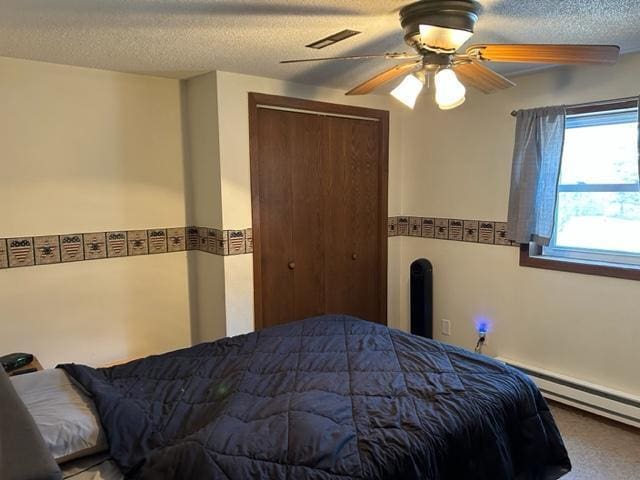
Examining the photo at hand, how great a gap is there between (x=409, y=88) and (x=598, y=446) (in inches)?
86.9

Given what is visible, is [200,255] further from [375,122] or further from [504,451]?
[504,451]

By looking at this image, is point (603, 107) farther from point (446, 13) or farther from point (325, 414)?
point (325, 414)

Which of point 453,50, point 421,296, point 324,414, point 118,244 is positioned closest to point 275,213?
point 118,244

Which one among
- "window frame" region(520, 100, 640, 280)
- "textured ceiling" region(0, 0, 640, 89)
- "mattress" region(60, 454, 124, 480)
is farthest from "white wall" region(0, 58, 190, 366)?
"window frame" region(520, 100, 640, 280)

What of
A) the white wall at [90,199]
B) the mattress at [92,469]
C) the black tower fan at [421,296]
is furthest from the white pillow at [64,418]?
the black tower fan at [421,296]

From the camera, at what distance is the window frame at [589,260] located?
2.83 metres

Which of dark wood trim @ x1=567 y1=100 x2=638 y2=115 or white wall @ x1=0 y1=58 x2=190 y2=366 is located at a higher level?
dark wood trim @ x1=567 y1=100 x2=638 y2=115

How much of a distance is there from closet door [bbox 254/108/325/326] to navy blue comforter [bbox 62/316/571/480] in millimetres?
1049

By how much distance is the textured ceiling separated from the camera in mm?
1903

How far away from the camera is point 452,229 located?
3736 mm

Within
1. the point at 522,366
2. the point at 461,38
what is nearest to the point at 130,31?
the point at 461,38

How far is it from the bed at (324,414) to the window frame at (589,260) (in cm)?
129

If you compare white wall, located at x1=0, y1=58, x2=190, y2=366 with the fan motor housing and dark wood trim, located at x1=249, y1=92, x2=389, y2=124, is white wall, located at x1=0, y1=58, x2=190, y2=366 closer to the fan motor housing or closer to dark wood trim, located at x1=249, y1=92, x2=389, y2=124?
dark wood trim, located at x1=249, y1=92, x2=389, y2=124

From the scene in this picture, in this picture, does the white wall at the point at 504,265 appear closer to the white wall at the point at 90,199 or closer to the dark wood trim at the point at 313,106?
the dark wood trim at the point at 313,106
